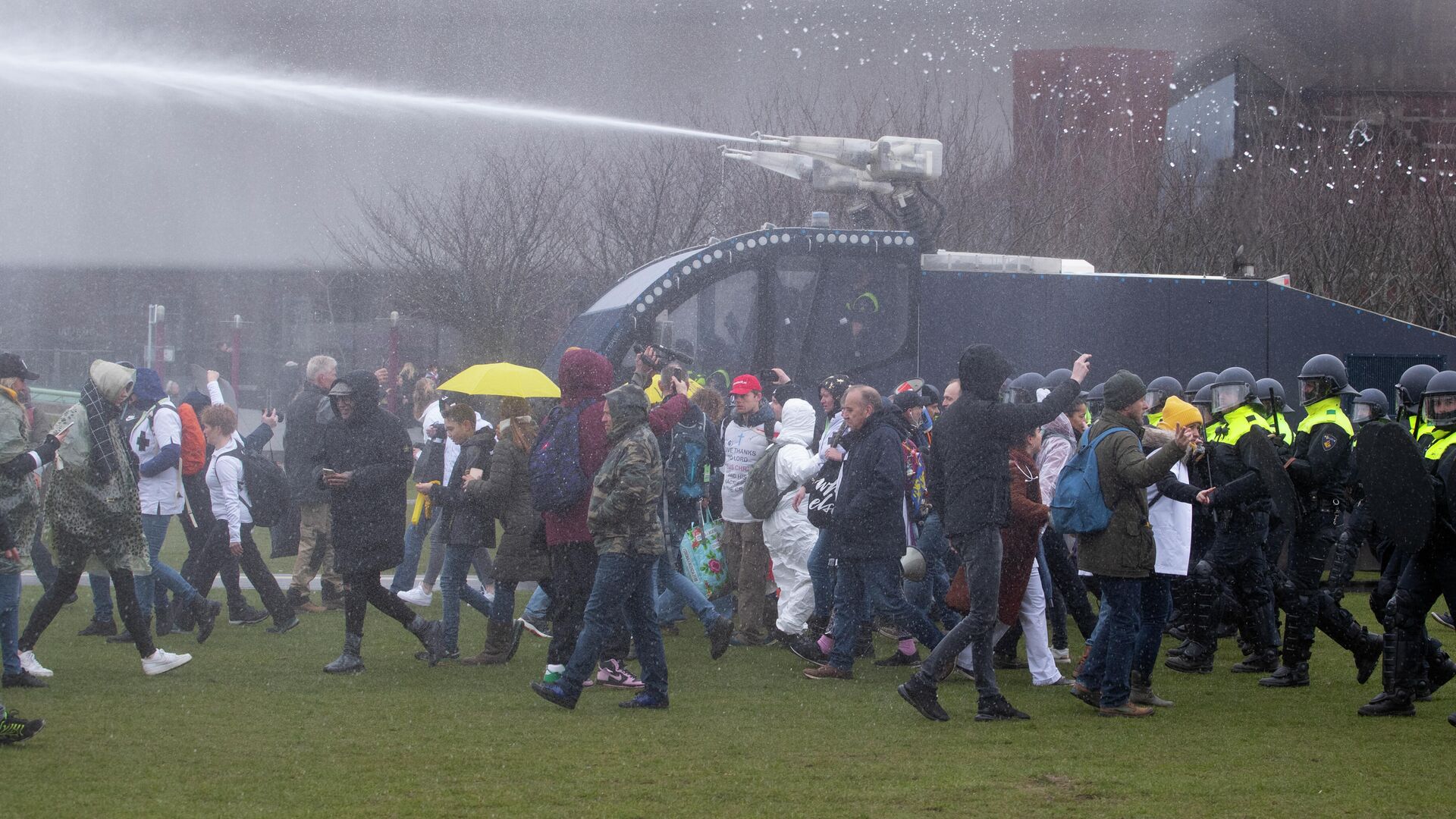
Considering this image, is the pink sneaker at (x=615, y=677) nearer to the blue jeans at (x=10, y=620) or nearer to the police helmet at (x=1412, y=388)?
the blue jeans at (x=10, y=620)

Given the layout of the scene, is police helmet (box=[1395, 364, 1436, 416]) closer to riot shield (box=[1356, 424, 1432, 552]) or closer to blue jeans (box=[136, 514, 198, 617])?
riot shield (box=[1356, 424, 1432, 552])

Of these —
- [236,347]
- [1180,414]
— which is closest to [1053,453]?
[1180,414]

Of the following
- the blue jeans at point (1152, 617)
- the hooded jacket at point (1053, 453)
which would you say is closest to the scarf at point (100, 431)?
the hooded jacket at point (1053, 453)

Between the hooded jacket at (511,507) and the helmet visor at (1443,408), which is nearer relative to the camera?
the helmet visor at (1443,408)

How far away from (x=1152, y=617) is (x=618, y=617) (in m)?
2.66

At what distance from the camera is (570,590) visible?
24.0 feet

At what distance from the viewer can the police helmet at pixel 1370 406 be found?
7.58 meters

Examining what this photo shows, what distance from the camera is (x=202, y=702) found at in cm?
713

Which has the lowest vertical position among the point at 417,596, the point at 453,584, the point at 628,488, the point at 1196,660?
the point at 417,596

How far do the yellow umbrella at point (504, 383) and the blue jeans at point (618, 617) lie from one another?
6.59ft

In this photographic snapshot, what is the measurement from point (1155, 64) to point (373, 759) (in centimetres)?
2559

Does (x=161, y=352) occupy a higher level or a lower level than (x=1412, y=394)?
higher

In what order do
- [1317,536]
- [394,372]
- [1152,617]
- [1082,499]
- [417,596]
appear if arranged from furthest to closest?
[394,372] → [417,596] → [1317,536] → [1152,617] → [1082,499]

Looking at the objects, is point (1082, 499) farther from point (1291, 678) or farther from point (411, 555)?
point (411, 555)
